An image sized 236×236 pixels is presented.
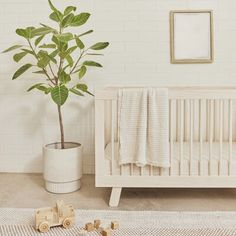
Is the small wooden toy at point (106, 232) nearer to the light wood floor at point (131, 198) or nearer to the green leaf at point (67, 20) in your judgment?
the light wood floor at point (131, 198)

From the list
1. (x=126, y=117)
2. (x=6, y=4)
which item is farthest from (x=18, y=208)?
(x=6, y=4)

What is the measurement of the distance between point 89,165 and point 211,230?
1.77 meters

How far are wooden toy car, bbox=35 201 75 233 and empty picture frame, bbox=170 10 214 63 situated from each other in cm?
170

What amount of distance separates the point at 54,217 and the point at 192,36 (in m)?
1.92

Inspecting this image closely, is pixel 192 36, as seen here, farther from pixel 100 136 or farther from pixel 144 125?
pixel 100 136

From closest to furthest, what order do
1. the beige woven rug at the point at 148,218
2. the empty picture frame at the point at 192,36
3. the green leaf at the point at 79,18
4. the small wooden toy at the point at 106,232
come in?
the small wooden toy at the point at 106,232 → the beige woven rug at the point at 148,218 → the green leaf at the point at 79,18 → the empty picture frame at the point at 192,36

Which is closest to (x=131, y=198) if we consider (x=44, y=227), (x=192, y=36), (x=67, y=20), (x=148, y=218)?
(x=148, y=218)

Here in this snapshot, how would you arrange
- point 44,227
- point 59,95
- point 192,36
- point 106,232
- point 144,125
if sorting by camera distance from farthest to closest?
point 192,36, point 59,95, point 144,125, point 44,227, point 106,232

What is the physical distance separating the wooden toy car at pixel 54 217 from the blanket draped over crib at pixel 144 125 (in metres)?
0.64

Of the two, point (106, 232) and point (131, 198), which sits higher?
point (106, 232)

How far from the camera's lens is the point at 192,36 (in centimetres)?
317

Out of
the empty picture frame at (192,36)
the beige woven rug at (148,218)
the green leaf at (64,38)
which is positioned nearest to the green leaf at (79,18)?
the green leaf at (64,38)

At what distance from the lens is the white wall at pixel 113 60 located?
10.4ft

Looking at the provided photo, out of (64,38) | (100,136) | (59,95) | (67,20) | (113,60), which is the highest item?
(67,20)
